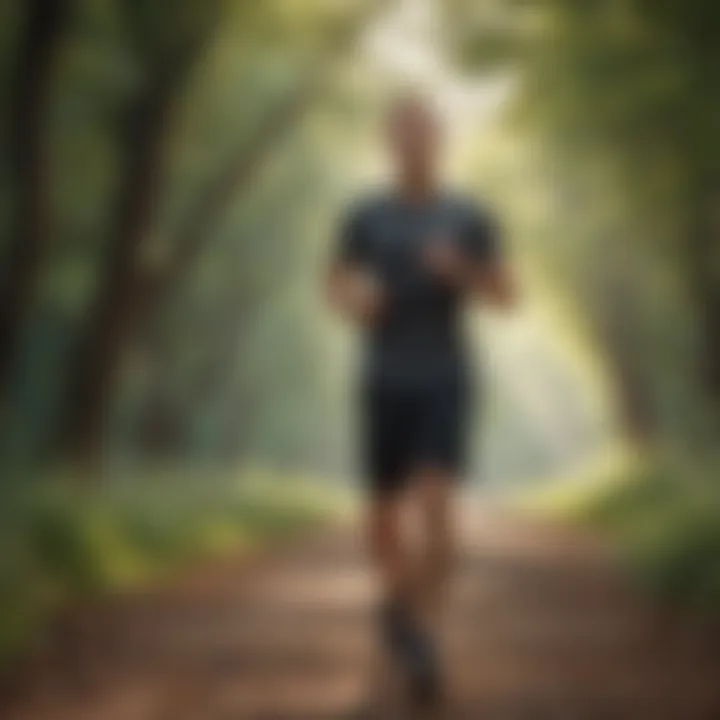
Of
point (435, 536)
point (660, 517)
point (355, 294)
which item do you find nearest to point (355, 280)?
point (355, 294)

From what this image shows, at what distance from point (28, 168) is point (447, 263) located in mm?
492

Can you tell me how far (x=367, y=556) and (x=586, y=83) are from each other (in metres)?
0.56

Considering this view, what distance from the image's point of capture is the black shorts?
1651 mm

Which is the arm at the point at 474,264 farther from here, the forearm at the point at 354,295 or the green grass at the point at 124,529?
the green grass at the point at 124,529

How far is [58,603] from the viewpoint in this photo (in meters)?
1.70

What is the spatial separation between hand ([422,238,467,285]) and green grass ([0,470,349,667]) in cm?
25

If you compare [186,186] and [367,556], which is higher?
[186,186]

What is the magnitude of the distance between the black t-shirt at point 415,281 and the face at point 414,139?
32 mm

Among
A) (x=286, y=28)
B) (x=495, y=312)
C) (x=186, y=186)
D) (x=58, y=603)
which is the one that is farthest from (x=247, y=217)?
(x=58, y=603)

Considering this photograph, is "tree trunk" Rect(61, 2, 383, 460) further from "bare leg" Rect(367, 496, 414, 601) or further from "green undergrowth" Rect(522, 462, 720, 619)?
"green undergrowth" Rect(522, 462, 720, 619)

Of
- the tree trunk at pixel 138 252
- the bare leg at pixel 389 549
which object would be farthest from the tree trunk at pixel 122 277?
the bare leg at pixel 389 549

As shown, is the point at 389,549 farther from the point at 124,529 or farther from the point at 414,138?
the point at 414,138

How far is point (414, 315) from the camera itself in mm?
1653

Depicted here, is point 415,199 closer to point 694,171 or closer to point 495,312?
point 495,312
